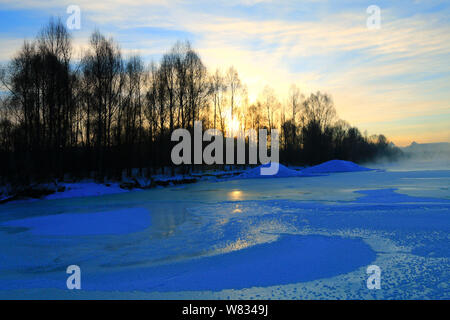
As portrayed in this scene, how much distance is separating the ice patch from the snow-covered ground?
0.08 feet

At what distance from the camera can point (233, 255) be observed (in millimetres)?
4293

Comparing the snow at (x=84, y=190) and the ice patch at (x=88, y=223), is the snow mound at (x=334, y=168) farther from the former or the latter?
the ice patch at (x=88, y=223)

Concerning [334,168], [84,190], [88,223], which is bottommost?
[334,168]

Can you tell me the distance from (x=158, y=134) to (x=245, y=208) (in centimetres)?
2517

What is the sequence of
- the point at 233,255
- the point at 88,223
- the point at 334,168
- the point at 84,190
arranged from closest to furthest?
the point at 233,255 → the point at 88,223 → the point at 84,190 → the point at 334,168

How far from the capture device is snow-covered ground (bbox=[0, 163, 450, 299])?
3.11 metres

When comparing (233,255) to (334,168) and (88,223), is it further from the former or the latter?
(334,168)

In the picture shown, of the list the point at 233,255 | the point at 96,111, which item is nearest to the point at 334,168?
the point at 96,111

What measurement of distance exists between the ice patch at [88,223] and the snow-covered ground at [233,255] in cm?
3

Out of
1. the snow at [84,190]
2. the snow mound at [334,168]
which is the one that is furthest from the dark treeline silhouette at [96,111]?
the snow mound at [334,168]

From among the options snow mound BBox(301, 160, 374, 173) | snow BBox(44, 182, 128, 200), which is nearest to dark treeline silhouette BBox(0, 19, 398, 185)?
snow BBox(44, 182, 128, 200)

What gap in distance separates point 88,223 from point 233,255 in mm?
4204

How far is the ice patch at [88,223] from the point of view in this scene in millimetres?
6234

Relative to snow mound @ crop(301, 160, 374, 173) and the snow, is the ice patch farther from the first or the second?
snow mound @ crop(301, 160, 374, 173)
